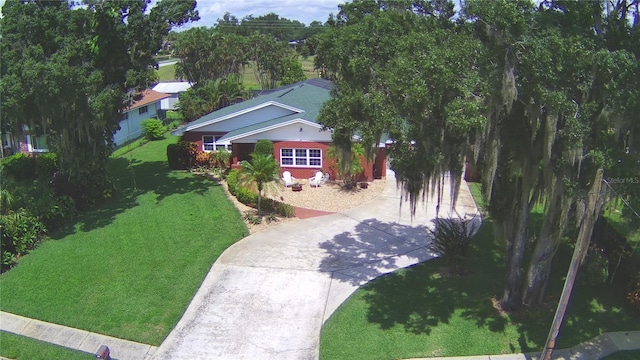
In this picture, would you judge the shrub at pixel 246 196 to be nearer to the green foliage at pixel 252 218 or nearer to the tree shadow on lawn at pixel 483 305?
the green foliage at pixel 252 218

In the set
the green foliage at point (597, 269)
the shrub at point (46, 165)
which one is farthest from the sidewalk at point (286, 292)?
the shrub at point (46, 165)

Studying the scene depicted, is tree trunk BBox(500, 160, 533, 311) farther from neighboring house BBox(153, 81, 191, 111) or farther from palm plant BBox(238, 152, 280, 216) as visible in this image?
neighboring house BBox(153, 81, 191, 111)

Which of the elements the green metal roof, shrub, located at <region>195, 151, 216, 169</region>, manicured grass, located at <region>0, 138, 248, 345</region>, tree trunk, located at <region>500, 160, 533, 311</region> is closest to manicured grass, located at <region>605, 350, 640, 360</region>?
tree trunk, located at <region>500, 160, 533, 311</region>

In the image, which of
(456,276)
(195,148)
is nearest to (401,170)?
(456,276)

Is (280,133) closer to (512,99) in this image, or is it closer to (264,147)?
(264,147)

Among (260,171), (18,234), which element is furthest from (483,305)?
(18,234)

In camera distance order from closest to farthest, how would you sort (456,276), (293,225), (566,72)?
(566,72) → (456,276) → (293,225)

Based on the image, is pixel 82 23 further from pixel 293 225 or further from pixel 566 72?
pixel 566 72
